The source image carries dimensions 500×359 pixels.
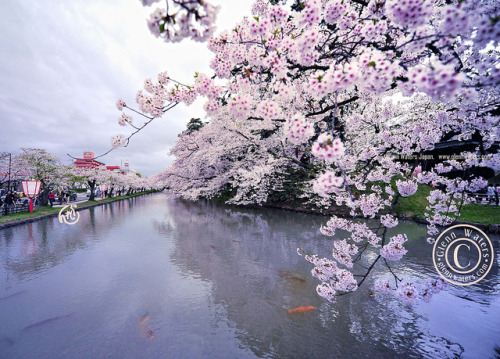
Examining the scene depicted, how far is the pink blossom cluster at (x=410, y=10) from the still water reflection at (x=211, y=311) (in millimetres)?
4195

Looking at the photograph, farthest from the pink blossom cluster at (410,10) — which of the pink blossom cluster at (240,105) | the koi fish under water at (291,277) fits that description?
the koi fish under water at (291,277)

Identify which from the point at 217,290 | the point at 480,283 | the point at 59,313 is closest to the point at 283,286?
the point at 217,290

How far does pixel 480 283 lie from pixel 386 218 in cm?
408

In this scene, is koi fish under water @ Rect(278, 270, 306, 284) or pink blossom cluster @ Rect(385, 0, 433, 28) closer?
pink blossom cluster @ Rect(385, 0, 433, 28)

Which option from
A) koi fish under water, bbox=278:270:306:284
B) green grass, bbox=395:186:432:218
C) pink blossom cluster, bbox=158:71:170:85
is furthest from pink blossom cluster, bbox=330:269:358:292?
green grass, bbox=395:186:432:218

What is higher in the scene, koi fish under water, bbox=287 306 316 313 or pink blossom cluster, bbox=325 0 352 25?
pink blossom cluster, bbox=325 0 352 25

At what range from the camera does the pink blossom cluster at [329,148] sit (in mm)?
2104

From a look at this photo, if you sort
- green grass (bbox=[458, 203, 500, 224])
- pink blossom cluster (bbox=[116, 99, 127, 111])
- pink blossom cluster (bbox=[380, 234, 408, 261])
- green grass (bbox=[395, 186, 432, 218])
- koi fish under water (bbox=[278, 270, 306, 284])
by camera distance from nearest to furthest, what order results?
pink blossom cluster (bbox=[380, 234, 408, 261]) < pink blossom cluster (bbox=[116, 99, 127, 111]) < koi fish under water (bbox=[278, 270, 306, 284]) < green grass (bbox=[458, 203, 500, 224]) < green grass (bbox=[395, 186, 432, 218])

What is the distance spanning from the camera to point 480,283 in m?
5.72

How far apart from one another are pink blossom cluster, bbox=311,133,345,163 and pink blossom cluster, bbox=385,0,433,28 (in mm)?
A: 1337

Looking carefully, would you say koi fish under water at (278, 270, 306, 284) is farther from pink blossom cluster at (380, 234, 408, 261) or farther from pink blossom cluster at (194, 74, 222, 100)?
pink blossom cluster at (194, 74, 222, 100)

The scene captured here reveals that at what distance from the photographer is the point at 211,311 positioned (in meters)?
4.39

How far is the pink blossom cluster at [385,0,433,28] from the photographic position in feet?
6.95

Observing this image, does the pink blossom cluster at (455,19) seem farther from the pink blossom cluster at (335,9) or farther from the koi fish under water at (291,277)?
the koi fish under water at (291,277)
